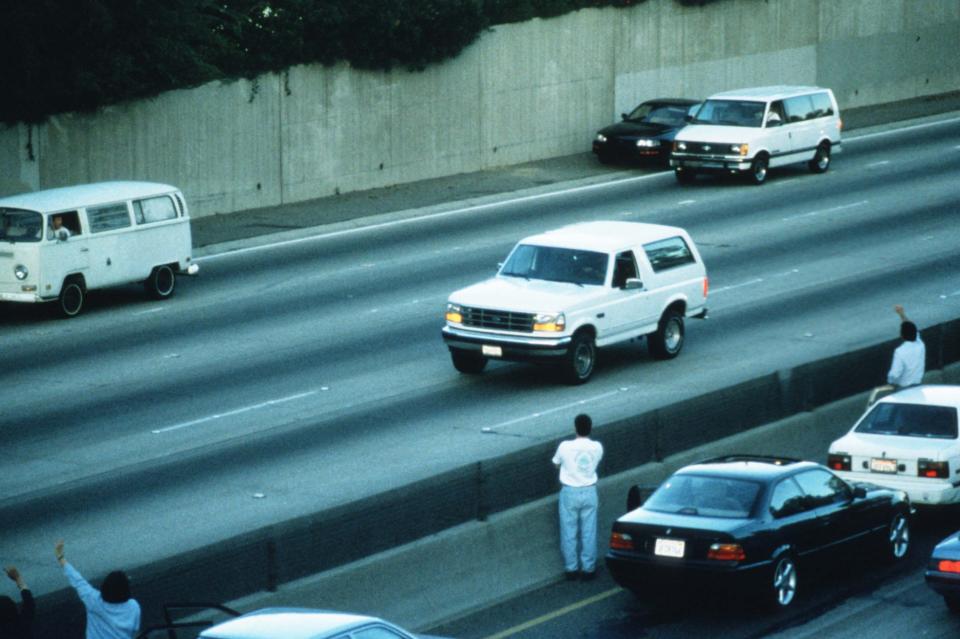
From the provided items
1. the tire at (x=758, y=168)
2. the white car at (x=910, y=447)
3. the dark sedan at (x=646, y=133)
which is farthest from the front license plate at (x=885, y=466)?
the dark sedan at (x=646, y=133)

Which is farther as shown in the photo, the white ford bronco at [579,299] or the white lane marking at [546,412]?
the white ford bronco at [579,299]

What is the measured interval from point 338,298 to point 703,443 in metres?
11.7

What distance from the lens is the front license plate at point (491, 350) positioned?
23188mm

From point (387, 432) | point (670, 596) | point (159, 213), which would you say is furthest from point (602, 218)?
point (670, 596)

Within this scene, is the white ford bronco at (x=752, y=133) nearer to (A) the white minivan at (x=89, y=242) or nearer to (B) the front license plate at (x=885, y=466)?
(A) the white minivan at (x=89, y=242)

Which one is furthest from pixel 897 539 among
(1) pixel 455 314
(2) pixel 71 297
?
(2) pixel 71 297

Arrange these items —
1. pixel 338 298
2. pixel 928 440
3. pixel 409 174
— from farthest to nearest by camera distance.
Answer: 1. pixel 409 174
2. pixel 338 298
3. pixel 928 440

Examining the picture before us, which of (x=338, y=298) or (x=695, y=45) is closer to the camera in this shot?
(x=338, y=298)

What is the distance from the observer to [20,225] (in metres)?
27.8

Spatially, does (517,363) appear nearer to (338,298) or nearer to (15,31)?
(338,298)

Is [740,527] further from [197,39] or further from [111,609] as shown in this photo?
[197,39]

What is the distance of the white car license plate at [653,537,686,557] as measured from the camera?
15.0 metres

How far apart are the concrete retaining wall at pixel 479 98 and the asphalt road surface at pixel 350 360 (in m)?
3.82

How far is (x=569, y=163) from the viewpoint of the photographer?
45188 millimetres
